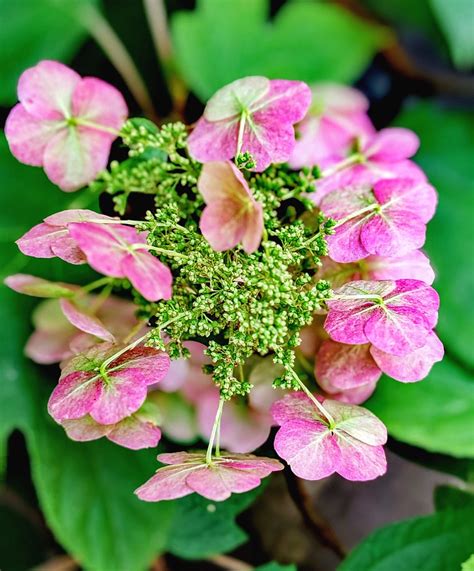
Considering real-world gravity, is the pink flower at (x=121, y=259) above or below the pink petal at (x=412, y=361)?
above

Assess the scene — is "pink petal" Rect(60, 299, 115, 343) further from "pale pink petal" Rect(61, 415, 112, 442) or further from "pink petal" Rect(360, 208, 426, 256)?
"pink petal" Rect(360, 208, 426, 256)

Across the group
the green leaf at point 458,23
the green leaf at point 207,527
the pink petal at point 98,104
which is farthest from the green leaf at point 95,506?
the green leaf at point 458,23

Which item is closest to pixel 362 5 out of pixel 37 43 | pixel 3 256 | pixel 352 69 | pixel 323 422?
pixel 352 69

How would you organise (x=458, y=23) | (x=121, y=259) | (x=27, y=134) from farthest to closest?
(x=458, y=23)
(x=27, y=134)
(x=121, y=259)

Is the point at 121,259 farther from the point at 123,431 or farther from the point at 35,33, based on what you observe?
the point at 35,33

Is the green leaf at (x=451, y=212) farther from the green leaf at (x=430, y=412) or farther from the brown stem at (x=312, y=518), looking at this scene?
the brown stem at (x=312, y=518)

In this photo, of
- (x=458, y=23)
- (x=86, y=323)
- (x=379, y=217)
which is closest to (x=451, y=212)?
(x=458, y=23)
